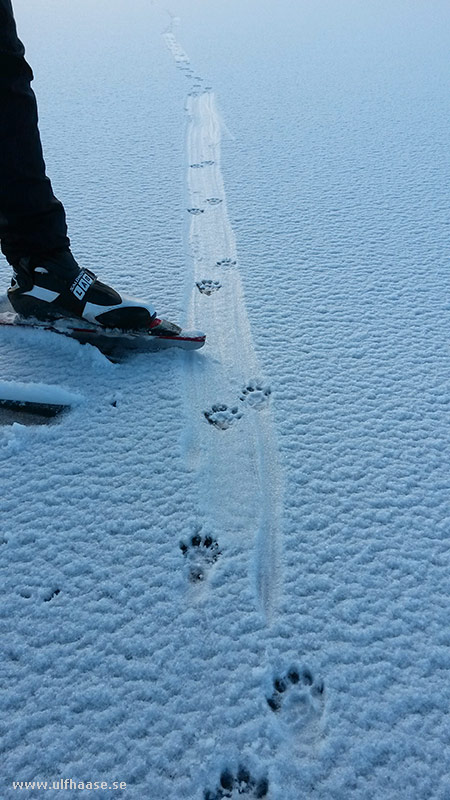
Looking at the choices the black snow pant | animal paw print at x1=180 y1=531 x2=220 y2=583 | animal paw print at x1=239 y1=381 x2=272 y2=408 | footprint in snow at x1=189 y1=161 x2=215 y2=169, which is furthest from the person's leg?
footprint in snow at x1=189 y1=161 x2=215 y2=169

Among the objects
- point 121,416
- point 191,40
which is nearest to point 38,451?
point 121,416

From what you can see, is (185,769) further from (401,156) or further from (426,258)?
(401,156)

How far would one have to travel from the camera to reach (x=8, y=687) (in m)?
0.87

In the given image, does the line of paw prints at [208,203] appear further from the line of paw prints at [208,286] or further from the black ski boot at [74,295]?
the black ski boot at [74,295]

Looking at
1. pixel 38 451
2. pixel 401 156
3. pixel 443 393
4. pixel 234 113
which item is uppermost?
pixel 234 113

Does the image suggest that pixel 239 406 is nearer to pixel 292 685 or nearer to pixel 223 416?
pixel 223 416

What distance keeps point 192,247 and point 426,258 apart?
0.90 m

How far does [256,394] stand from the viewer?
1.44 meters

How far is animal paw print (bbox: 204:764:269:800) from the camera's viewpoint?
0.78 meters

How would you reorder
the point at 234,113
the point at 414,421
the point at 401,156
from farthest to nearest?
the point at 234,113
the point at 401,156
the point at 414,421

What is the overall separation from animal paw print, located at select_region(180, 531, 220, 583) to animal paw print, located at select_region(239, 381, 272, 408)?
0.44 m

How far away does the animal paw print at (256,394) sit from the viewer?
4.66ft

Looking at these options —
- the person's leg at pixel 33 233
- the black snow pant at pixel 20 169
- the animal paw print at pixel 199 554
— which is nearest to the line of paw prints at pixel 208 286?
the person's leg at pixel 33 233

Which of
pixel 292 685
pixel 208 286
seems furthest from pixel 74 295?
pixel 292 685
